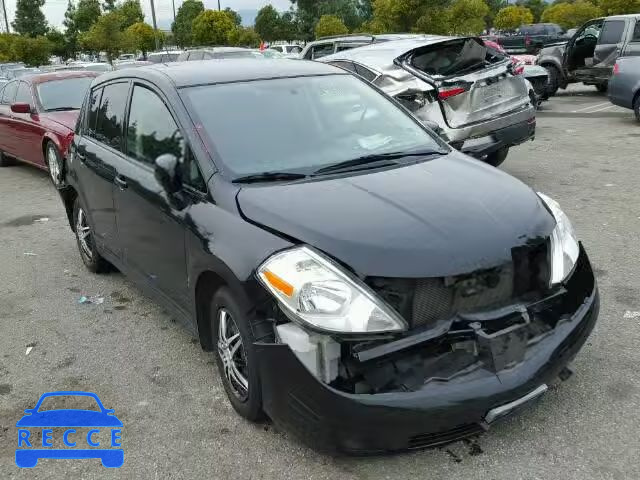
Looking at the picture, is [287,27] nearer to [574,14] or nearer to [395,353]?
[574,14]

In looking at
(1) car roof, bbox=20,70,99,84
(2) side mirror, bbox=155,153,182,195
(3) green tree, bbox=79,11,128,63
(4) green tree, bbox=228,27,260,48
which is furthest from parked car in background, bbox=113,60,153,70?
(4) green tree, bbox=228,27,260,48

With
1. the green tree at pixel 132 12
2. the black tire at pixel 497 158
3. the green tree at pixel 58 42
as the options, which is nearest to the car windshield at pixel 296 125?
the black tire at pixel 497 158

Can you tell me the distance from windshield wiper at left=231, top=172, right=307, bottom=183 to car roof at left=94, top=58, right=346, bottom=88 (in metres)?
0.87

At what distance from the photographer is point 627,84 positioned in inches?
449

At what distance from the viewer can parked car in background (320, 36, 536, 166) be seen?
23.2ft

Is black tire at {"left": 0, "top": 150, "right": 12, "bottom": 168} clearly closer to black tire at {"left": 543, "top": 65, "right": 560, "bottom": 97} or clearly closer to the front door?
the front door

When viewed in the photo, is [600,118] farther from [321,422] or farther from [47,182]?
[321,422]

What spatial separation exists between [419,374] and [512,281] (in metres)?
0.61

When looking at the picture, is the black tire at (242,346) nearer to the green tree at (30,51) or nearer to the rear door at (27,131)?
the rear door at (27,131)

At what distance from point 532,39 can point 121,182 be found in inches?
1171

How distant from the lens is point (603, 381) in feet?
11.0

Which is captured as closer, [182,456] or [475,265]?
[475,265]

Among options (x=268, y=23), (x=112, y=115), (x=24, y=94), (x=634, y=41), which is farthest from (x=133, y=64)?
(x=268, y=23)

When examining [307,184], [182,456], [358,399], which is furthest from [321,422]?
[307,184]
